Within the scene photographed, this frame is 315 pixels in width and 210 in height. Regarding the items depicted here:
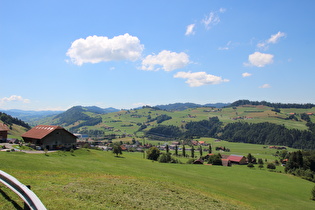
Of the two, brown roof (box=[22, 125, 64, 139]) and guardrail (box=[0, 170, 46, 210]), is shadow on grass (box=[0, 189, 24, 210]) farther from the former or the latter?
brown roof (box=[22, 125, 64, 139])

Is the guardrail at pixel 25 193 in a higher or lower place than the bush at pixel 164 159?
higher

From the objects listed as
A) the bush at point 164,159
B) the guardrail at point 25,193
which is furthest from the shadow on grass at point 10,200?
the bush at point 164,159

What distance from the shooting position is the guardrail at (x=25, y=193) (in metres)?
8.44

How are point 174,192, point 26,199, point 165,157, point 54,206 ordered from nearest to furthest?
point 26,199
point 54,206
point 174,192
point 165,157

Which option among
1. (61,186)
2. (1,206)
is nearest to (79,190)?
(61,186)

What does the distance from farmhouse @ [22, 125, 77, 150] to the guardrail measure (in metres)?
52.1

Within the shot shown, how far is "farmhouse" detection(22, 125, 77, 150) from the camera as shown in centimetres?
5847

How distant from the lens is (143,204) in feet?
53.0

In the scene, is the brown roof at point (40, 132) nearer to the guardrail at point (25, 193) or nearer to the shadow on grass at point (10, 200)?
the shadow on grass at point (10, 200)

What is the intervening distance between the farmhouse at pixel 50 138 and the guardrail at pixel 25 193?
52107mm

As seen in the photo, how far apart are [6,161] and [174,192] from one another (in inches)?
820

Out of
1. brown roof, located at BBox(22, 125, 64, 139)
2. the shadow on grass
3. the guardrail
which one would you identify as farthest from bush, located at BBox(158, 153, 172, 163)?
the guardrail

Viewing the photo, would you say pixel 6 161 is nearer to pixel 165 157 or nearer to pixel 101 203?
pixel 101 203

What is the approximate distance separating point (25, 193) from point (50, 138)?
56.2 metres
